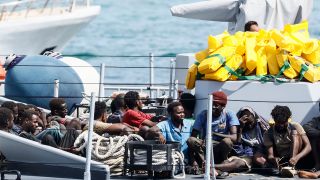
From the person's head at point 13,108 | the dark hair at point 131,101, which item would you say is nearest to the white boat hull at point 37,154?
the person's head at point 13,108

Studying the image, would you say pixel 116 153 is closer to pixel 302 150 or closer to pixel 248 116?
pixel 248 116

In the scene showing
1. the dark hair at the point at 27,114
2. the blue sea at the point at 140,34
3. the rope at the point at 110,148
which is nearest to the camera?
the rope at the point at 110,148

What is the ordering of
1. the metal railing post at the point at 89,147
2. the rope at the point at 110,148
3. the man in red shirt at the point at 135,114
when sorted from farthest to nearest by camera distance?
1. the man in red shirt at the point at 135,114
2. the rope at the point at 110,148
3. the metal railing post at the point at 89,147

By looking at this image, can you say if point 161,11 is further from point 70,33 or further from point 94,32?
point 70,33

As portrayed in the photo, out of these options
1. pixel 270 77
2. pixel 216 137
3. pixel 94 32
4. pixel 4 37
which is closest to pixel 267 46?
pixel 270 77

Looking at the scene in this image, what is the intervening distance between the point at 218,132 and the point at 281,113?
69 cm

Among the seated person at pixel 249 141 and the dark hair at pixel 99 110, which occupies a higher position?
the dark hair at pixel 99 110

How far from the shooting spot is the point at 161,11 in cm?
4791

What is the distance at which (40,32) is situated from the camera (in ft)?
91.9

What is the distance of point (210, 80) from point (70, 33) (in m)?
14.8

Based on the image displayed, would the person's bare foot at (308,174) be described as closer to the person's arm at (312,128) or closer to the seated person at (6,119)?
the person's arm at (312,128)

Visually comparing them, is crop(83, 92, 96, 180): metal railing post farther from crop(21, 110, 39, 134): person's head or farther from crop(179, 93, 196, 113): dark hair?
crop(179, 93, 196, 113): dark hair

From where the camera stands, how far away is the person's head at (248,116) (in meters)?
13.8

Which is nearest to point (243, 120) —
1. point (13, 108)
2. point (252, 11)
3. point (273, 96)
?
point (273, 96)
